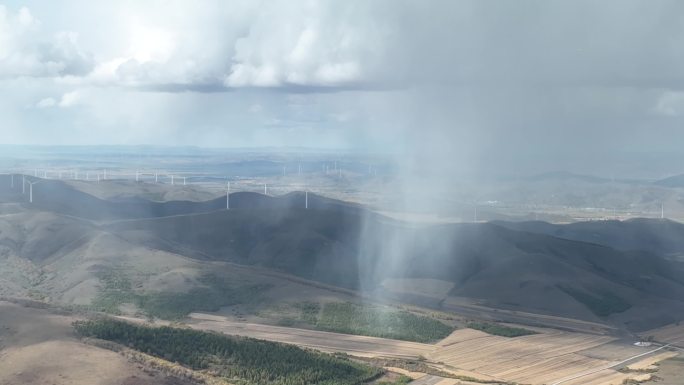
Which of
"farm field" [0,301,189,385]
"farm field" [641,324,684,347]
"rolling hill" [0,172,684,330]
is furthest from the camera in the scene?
"rolling hill" [0,172,684,330]

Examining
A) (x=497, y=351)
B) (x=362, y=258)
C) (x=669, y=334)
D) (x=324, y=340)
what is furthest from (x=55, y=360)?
(x=362, y=258)

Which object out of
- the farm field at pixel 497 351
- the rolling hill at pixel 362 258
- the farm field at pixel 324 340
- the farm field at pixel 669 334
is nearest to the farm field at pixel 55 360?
the farm field at pixel 497 351

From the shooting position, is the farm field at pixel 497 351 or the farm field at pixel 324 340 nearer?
the farm field at pixel 497 351

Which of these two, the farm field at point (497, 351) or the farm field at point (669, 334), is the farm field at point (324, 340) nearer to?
the farm field at point (497, 351)

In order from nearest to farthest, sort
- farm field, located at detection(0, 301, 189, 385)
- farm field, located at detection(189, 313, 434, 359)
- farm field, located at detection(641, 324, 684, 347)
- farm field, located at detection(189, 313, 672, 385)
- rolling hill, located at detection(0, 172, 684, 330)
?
farm field, located at detection(0, 301, 189, 385), farm field, located at detection(189, 313, 672, 385), farm field, located at detection(189, 313, 434, 359), farm field, located at detection(641, 324, 684, 347), rolling hill, located at detection(0, 172, 684, 330)

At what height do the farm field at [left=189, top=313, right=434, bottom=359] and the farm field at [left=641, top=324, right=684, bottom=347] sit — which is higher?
the farm field at [left=189, top=313, right=434, bottom=359]

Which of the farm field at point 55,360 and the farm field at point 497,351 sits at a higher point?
the farm field at point 55,360

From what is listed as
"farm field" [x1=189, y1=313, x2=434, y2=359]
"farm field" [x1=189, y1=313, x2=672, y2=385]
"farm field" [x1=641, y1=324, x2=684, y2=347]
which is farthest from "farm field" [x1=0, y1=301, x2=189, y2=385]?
"farm field" [x1=641, y1=324, x2=684, y2=347]

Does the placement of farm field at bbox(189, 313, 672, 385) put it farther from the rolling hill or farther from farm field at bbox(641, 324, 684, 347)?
the rolling hill

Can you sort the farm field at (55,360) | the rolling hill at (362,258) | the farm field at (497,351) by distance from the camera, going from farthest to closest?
the rolling hill at (362,258) → the farm field at (497,351) → the farm field at (55,360)

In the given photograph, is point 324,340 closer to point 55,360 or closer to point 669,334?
point 55,360

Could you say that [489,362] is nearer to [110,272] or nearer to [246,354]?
[246,354]
